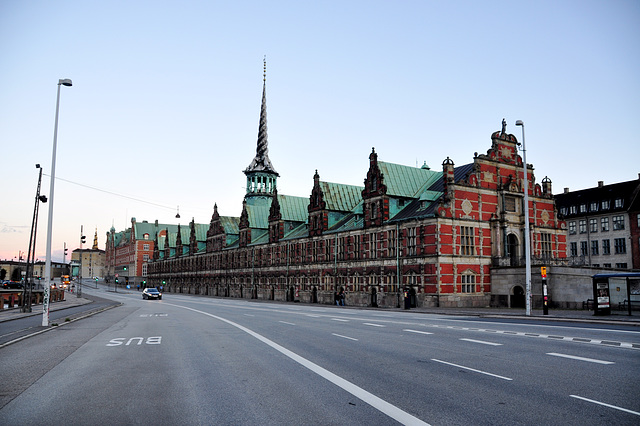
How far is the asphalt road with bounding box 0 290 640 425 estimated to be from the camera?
8062 mm

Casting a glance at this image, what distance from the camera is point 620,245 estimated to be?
72.2 metres

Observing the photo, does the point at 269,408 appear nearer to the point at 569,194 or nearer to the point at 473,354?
the point at 473,354

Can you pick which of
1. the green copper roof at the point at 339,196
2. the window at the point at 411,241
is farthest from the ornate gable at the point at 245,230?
the window at the point at 411,241

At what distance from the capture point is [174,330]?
75.3 feet

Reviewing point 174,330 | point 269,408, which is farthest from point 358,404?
point 174,330

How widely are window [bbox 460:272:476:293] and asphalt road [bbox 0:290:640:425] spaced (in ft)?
97.8

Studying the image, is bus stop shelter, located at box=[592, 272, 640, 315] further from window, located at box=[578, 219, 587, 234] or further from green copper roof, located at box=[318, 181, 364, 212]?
window, located at box=[578, 219, 587, 234]

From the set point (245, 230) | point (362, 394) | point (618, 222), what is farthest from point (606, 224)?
point (362, 394)

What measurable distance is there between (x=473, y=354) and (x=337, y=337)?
6069 mm

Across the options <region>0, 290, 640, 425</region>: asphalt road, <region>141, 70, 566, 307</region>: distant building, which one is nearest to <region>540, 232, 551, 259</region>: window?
<region>141, 70, 566, 307</region>: distant building

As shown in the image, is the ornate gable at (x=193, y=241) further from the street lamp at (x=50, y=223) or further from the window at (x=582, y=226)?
the street lamp at (x=50, y=223)

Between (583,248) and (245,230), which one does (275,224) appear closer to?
(245,230)

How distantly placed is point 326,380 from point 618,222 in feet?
244

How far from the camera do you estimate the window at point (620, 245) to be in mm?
71450
